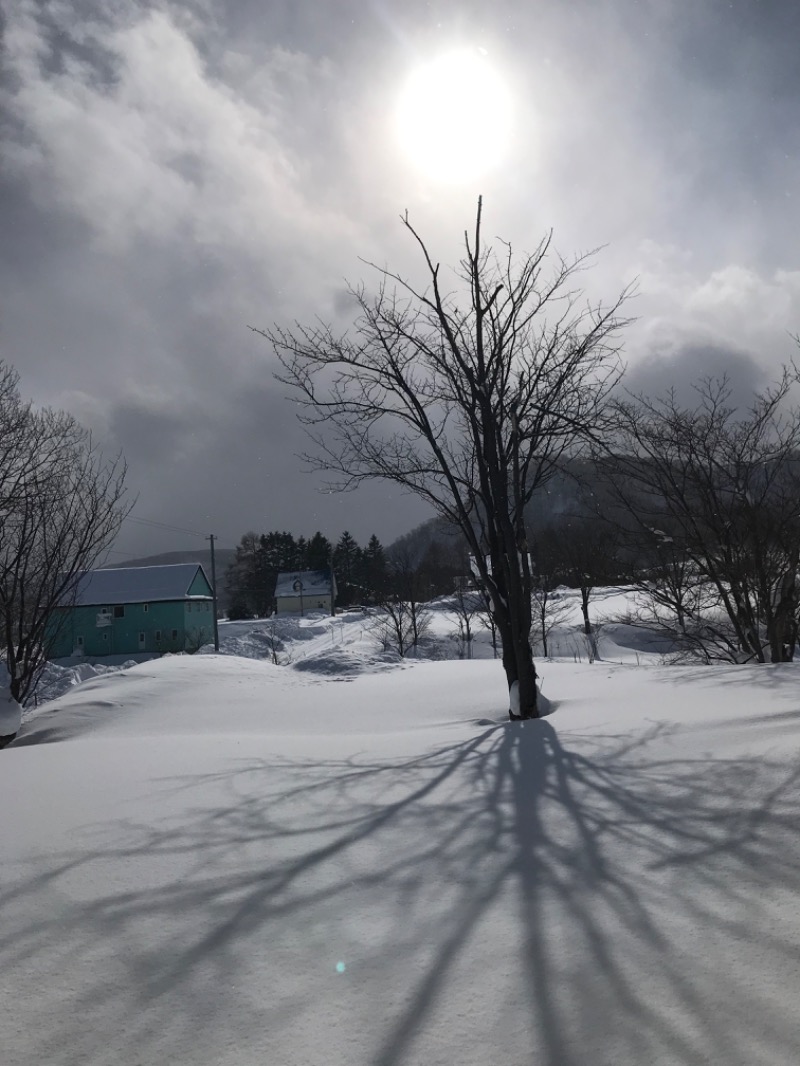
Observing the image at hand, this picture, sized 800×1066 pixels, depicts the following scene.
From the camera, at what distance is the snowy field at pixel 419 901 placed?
5.43 ft

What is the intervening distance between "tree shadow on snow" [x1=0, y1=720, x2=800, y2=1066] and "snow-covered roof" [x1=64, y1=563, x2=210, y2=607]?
42.0 metres

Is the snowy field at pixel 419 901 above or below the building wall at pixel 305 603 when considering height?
below

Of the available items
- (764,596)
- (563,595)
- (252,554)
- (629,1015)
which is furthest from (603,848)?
(252,554)

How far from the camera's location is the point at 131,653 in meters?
42.2

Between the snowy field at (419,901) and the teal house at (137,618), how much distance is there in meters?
39.5

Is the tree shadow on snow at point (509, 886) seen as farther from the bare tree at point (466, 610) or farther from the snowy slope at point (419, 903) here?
the bare tree at point (466, 610)

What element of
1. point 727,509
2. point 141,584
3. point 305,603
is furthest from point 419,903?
point 305,603

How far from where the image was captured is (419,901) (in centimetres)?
230

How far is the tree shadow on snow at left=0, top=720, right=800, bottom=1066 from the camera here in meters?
1.70

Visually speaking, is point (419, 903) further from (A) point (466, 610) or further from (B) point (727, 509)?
(A) point (466, 610)

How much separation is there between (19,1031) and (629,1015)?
158 cm

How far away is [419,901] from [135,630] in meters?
44.1

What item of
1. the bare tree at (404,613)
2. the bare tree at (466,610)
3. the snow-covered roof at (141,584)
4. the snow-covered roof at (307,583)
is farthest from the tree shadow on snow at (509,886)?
the snow-covered roof at (307,583)

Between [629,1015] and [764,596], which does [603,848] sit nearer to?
[629,1015]
